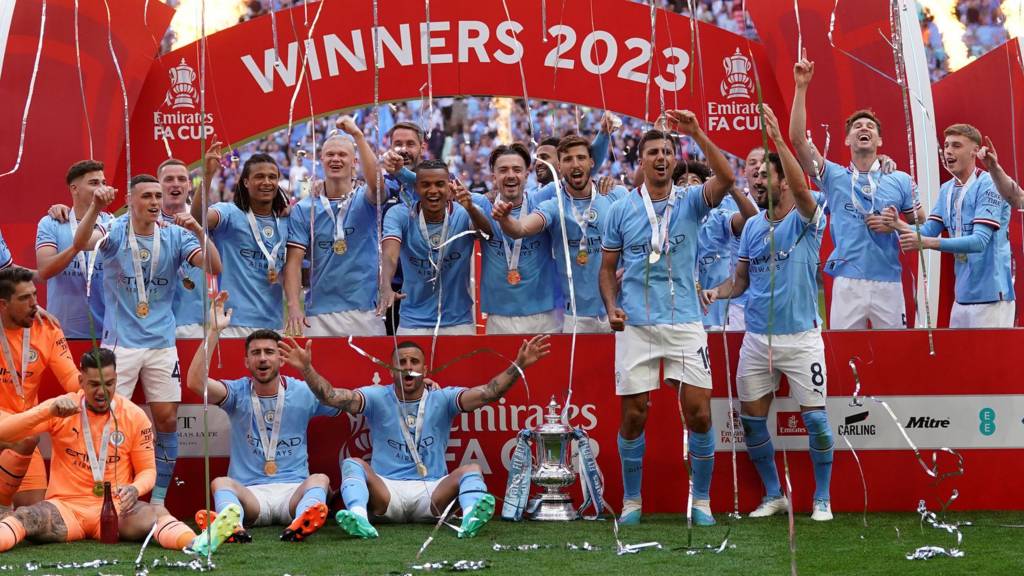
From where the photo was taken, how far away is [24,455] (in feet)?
23.6

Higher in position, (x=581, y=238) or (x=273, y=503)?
(x=581, y=238)

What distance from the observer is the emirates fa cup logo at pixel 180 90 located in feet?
35.0

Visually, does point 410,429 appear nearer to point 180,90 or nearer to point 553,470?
point 553,470

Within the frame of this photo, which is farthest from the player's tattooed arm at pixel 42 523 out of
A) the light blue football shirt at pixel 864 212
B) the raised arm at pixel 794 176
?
the light blue football shirt at pixel 864 212

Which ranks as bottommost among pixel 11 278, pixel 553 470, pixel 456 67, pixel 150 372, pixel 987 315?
pixel 553 470

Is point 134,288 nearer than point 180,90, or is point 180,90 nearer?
point 134,288

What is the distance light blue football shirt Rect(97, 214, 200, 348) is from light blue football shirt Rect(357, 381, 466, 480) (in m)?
1.31

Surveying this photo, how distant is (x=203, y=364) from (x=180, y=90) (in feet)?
13.8

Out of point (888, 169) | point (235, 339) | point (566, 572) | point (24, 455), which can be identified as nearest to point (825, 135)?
point (888, 169)

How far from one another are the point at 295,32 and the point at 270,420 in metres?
3.96

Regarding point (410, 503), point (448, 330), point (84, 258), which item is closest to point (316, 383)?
point (410, 503)

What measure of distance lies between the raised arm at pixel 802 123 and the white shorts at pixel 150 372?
3888mm

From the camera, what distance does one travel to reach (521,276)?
8.23 m

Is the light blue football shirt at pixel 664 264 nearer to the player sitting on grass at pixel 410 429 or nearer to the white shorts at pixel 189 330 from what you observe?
the player sitting on grass at pixel 410 429
